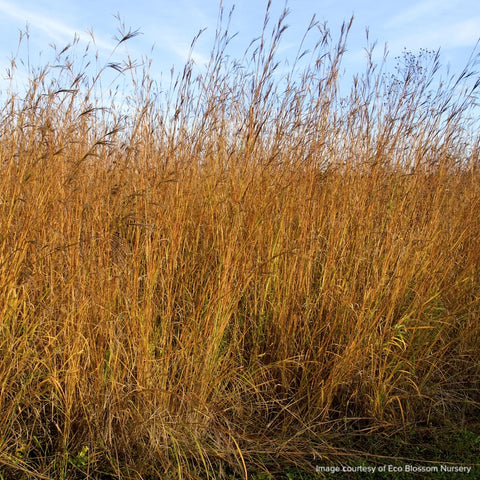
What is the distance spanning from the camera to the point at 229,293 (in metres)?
2.18

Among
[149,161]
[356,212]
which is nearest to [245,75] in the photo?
[149,161]

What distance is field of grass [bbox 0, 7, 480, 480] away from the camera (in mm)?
1908

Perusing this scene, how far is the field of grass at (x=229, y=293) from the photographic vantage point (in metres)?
1.91

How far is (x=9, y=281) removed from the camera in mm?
1913

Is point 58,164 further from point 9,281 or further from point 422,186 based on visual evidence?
point 422,186

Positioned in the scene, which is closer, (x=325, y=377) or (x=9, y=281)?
(x=9, y=281)

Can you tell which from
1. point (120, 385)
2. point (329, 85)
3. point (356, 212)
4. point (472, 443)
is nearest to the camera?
point (120, 385)

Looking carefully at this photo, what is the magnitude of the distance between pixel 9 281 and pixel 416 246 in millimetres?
2008

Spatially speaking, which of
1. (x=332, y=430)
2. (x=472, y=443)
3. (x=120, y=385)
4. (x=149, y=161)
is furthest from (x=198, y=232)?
(x=472, y=443)

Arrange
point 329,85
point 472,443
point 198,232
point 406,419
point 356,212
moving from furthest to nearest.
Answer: point 329,85 → point 356,212 → point 198,232 → point 406,419 → point 472,443

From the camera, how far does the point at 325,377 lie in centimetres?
240

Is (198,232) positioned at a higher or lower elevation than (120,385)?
higher

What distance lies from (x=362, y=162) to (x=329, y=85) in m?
0.48

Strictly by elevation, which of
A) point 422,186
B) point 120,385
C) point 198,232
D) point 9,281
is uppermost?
point 422,186
